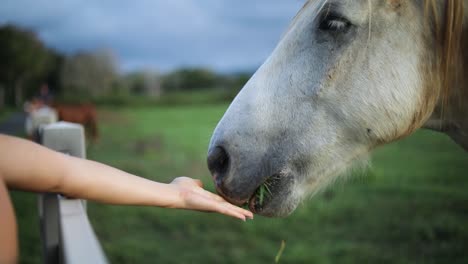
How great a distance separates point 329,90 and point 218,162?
0.55m

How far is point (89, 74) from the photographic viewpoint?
35656 millimetres

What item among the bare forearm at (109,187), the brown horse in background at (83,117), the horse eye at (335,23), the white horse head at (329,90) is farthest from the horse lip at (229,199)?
the brown horse in background at (83,117)

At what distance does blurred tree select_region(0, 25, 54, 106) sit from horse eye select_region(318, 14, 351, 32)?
3144cm

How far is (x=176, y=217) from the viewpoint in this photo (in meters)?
5.44

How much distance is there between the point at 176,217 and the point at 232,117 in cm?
399

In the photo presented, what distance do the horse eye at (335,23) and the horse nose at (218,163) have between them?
68 cm

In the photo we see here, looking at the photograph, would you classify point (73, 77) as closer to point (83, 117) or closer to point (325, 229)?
point (83, 117)

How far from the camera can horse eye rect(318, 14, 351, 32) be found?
172 cm

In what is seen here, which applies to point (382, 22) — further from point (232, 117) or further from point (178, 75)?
point (178, 75)

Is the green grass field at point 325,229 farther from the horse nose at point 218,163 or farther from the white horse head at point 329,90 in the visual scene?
the horse nose at point 218,163

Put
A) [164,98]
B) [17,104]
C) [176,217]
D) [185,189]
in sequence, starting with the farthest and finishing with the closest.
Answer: [164,98]
[17,104]
[176,217]
[185,189]

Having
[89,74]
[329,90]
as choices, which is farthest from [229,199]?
[89,74]

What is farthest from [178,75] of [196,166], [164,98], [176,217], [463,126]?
[463,126]

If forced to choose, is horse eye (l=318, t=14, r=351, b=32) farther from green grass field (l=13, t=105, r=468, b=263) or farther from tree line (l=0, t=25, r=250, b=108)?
tree line (l=0, t=25, r=250, b=108)
